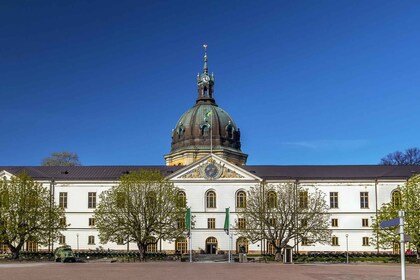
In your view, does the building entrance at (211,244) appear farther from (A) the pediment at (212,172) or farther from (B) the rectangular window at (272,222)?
(B) the rectangular window at (272,222)

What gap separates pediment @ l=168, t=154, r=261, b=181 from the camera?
83000 millimetres

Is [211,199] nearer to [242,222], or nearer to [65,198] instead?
[242,222]

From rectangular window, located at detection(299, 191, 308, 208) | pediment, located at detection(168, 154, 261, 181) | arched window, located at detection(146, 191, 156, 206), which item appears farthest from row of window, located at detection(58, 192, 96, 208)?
rectangular window, located at detection(299, 191, 308, 208)

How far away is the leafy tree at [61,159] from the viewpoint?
11756 centimetres

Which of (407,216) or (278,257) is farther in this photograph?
(278,257)

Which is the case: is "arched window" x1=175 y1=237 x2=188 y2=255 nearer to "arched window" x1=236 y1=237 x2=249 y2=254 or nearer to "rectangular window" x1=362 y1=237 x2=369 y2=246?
"arched window" x1=236 y1=237 x2=249 y2=254

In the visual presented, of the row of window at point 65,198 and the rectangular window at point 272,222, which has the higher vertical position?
the row of window at point 65,198

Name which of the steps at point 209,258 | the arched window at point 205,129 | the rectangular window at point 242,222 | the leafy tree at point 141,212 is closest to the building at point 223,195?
the rectangular window at point 242,222

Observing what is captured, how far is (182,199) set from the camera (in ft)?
268

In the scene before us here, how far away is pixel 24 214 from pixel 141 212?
552 inches

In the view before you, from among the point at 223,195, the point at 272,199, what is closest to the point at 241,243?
the point at 223,195

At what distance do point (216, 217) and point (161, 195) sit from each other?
1119cm

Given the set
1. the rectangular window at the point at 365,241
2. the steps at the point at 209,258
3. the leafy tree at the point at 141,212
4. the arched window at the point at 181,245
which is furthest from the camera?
the arched window at the point at 181,245

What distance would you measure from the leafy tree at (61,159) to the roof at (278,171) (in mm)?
27339
